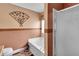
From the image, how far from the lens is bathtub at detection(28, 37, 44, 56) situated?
132cm

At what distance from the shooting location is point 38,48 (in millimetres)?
1385

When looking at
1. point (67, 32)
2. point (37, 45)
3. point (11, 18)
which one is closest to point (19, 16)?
point (11, 18)

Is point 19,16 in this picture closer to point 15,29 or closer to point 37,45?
point 15,29

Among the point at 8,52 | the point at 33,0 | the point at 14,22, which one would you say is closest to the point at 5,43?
the point at 8,52

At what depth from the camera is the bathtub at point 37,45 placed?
1.32 metres

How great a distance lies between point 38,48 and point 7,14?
55 cm

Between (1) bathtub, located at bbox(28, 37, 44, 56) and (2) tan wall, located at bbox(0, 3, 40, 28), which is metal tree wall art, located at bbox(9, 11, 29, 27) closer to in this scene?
(2) tan wall, located at bbox(0, 3, 40, 28)

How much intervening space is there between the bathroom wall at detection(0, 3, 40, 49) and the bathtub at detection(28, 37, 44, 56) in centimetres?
6

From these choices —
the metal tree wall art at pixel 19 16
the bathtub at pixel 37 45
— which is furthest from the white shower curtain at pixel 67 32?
the metal tree wall art at pixel 19 16

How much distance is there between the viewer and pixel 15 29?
133cm

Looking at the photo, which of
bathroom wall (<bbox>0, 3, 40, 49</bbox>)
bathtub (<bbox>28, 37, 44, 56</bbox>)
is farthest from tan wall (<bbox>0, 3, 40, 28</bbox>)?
bathtub (<bbox>28, 37, 44, 56</bbox>)

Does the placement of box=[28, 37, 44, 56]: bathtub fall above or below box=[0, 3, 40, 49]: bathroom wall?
below

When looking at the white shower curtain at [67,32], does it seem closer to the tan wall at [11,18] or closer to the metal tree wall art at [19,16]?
the tan wall at [11,18]

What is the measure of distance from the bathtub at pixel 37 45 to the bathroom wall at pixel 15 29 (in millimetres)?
59
